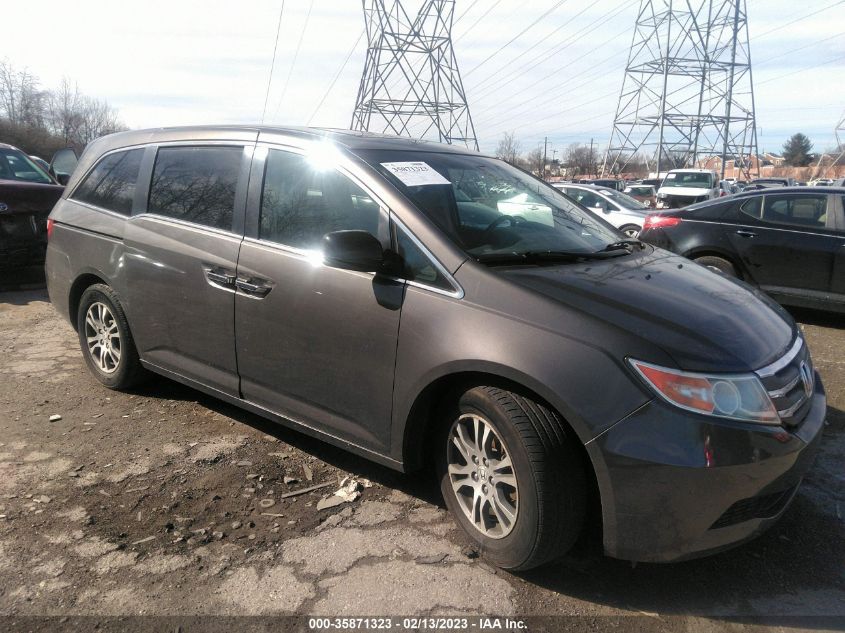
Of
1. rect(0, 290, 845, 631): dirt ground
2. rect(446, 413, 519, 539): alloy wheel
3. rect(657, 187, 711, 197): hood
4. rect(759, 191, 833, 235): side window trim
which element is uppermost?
rect(657, 187, 711, 197): hood

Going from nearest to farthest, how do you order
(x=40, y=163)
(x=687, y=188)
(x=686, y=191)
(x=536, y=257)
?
(x=536, y=257)
(x=40, y=163)
(x=686, y=191)
(x=687, y=188)

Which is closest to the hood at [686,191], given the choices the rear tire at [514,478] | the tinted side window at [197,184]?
the tinted side window at [197,184]

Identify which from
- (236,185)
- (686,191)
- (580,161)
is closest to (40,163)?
(236,185)

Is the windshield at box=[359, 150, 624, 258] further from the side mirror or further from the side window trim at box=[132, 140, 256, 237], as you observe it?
the side window trim at box=[132, 140, 256, 237]

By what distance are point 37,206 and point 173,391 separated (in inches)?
170

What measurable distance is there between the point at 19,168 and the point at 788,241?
9.22 metres

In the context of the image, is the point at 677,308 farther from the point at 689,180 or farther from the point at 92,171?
the point at 689,180

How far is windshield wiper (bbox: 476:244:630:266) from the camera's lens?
2.82 metres

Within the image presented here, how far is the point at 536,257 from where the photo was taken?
9.66ft

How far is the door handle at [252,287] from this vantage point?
3.26 m

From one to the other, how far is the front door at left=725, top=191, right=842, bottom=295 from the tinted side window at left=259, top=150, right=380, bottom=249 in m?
5.52

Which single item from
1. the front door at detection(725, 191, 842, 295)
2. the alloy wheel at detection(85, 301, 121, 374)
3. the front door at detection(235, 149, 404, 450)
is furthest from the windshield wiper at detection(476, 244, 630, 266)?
the front door at detection(725, 191, 842, 295)

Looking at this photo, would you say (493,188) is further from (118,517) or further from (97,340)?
(97,340)

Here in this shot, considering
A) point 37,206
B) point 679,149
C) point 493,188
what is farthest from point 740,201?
point 679,149
